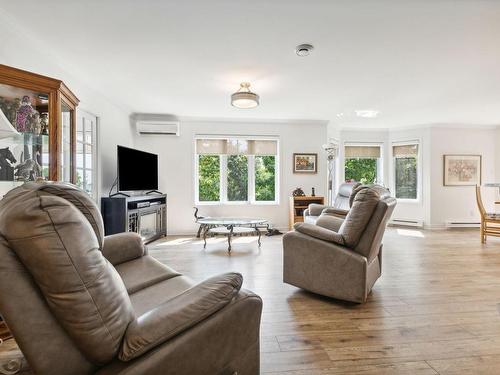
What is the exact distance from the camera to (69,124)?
97.7 inches

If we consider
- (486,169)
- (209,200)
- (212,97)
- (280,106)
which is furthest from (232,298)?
(486,169)

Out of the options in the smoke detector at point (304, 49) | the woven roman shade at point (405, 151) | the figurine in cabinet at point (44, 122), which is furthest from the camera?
the woven roman shade at point (405, 151)

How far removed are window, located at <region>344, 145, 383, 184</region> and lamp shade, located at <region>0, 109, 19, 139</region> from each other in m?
6.17

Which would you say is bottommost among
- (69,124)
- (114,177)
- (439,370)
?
(439,370)

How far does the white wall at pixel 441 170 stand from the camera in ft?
20.2

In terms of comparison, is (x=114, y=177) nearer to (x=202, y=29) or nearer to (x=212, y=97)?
(x=212, y=97)

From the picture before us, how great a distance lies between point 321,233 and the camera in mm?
2451

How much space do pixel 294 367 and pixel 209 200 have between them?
176 inches

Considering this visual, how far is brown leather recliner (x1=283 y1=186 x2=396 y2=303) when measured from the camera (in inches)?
89.6

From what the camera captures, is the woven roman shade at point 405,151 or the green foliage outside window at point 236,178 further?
the woven roman shade at point 405,151

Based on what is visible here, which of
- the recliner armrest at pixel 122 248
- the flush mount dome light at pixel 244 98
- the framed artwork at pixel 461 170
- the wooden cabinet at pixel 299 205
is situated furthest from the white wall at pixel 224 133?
the recliner armrest at pixel 122 248

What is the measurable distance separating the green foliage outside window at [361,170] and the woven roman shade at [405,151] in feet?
1.59

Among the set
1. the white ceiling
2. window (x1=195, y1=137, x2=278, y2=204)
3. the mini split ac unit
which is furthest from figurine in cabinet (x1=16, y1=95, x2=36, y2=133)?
window (x1=195, y1=137, x2=278, y2=204)

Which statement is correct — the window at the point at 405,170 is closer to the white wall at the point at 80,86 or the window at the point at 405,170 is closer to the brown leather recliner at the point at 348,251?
the brown leather recliner at the point at 348,251
